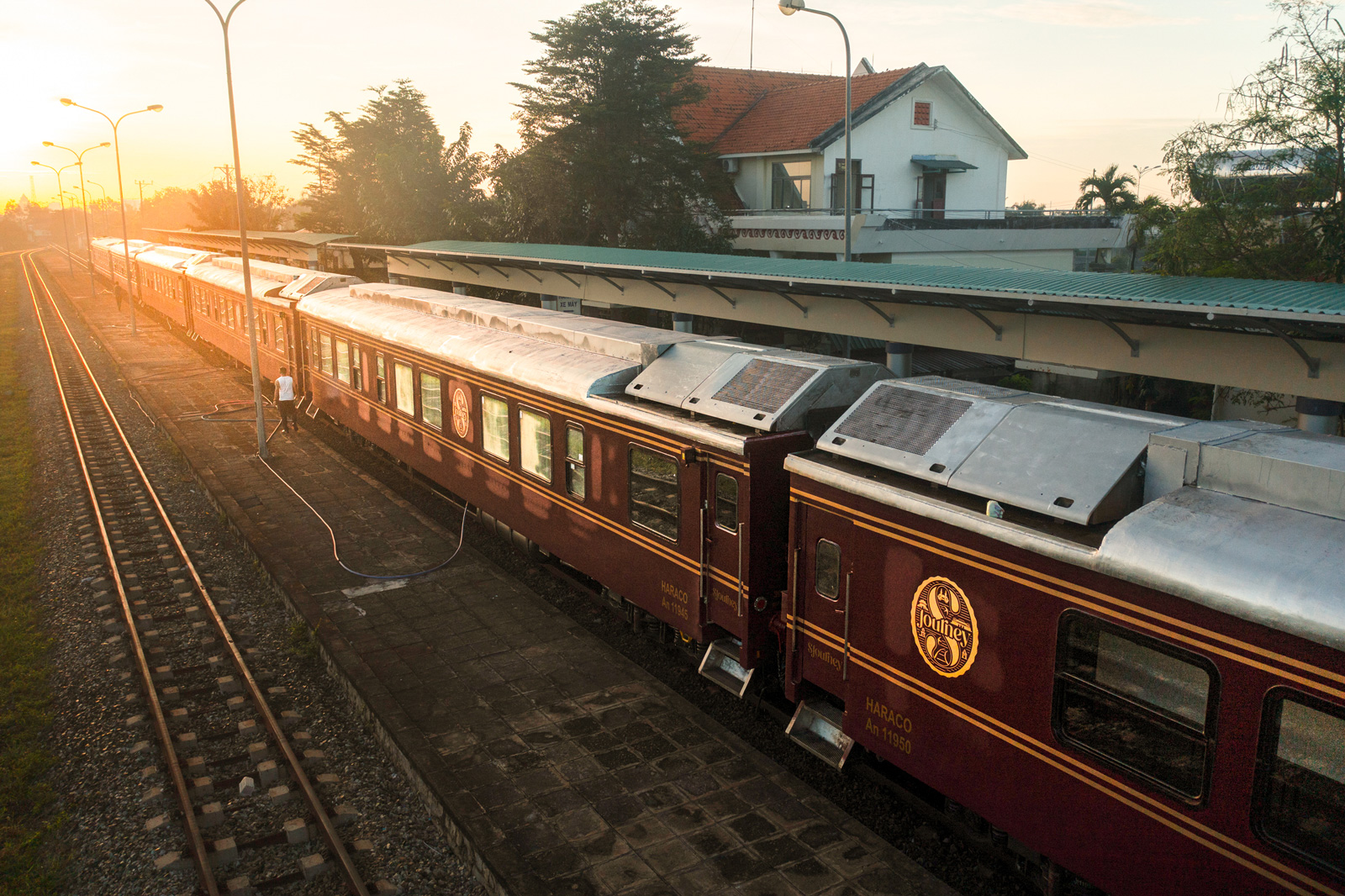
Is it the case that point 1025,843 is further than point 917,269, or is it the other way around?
point 917,269

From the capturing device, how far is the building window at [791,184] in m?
34.9

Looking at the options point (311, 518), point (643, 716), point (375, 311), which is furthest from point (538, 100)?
point (643, 716)

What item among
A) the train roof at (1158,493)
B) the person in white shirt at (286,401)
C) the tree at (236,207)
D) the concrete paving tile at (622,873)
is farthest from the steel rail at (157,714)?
the tree at (236,207)

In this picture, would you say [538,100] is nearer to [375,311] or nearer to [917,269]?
[375,311]

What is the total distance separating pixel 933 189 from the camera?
3825cm

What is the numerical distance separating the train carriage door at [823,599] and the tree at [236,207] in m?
75.2

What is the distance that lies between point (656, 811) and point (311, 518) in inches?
387

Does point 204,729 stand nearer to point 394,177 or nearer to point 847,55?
point 847,55

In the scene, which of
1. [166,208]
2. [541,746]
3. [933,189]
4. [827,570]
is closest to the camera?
[827,570]

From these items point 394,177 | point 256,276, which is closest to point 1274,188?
point 256,276

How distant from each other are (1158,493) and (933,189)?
1397 inches

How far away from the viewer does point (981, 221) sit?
32.2 metres

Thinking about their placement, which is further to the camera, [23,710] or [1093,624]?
[23,710]

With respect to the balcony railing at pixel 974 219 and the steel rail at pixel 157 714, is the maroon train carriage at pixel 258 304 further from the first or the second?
the balcony railing at pixel 974 219
